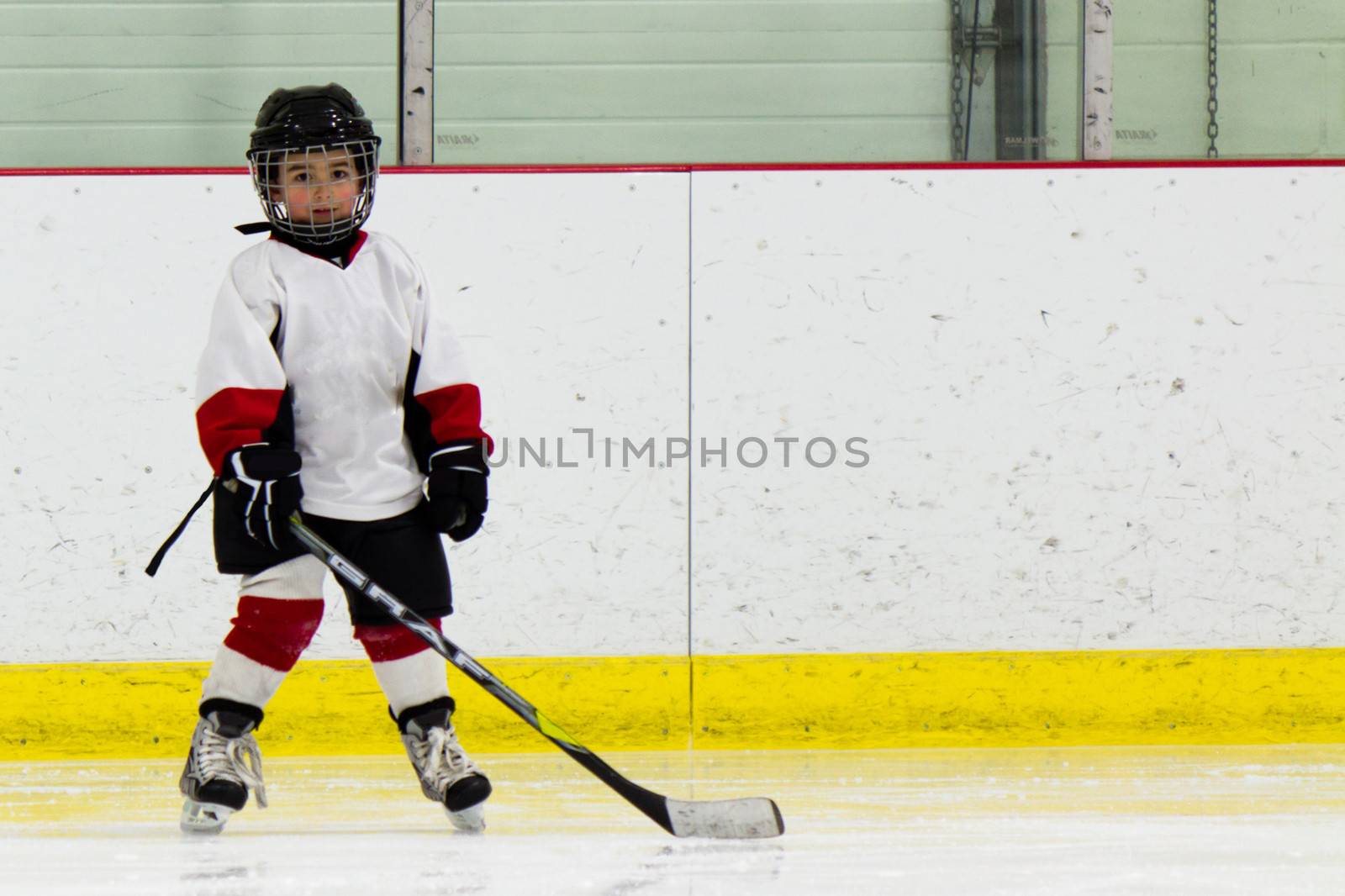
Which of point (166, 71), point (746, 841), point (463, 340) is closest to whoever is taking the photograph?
point (746, 841)

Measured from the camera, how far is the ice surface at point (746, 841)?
200 cm

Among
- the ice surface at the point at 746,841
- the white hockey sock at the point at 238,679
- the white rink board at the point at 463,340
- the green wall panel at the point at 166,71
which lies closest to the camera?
the ice surface at the point at 746,841

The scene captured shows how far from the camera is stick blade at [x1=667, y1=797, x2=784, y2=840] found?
88.6 inches

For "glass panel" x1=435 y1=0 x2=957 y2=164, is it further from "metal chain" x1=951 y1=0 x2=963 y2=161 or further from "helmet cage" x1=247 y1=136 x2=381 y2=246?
"helmet cage" x1=247 y1=136 x2=381 y2=246

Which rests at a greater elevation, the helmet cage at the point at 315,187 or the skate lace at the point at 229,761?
the helmet cage at the point at 315,187

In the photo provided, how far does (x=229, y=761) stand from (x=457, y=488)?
1.69ft

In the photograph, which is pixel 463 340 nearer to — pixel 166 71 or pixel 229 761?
pixel 166 71

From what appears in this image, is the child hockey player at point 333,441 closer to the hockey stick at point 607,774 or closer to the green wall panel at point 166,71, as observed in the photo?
the hockey stick at point 607,774

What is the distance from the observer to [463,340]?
337 centimetres

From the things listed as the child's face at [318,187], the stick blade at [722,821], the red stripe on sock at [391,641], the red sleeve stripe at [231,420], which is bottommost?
the stick blade at [722,821]

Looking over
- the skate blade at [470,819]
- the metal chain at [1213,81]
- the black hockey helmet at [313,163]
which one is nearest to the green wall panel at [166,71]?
the black hockey helmet at [313,163]

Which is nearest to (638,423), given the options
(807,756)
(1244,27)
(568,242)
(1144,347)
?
(568,242)

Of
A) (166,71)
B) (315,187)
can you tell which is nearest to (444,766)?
(315,187)

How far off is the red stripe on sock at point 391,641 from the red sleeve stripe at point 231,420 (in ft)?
1.09
